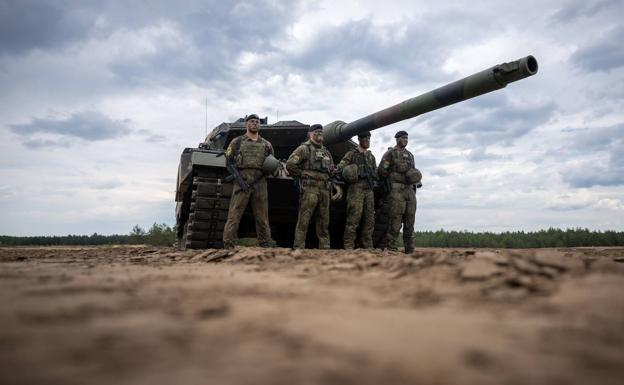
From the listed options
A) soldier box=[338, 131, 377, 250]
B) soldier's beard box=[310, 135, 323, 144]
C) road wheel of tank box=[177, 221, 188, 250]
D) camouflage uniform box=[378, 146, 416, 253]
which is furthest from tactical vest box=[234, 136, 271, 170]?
camouflage uniform box=[378, 146, 416, 253]

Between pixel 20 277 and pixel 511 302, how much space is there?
2.72 meters

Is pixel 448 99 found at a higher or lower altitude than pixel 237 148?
higher

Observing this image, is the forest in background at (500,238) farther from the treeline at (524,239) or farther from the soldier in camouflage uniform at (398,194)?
the soldier in camouflage uniform at (398,194)

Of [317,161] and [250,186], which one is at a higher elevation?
[317,161]

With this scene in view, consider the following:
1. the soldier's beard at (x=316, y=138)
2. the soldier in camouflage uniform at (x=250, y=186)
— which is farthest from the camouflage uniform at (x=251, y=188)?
the soldier's beard at (x=316, y=138)

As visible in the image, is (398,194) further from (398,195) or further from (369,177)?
(369,177)

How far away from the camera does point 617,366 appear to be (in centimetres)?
120

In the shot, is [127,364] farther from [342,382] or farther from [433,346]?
[433,346]

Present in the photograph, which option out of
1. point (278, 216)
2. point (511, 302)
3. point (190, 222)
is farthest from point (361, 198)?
point (511, 302)

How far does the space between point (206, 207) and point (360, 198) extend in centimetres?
243

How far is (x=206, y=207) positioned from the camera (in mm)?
7074

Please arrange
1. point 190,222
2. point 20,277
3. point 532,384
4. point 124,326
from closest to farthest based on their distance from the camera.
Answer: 1. point 532,384
2. point 124,326
3. point 20,277
4. point 190,222

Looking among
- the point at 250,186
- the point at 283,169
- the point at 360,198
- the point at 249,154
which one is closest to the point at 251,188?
the point at 250,186

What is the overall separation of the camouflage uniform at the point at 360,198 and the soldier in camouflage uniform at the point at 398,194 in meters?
0.32
